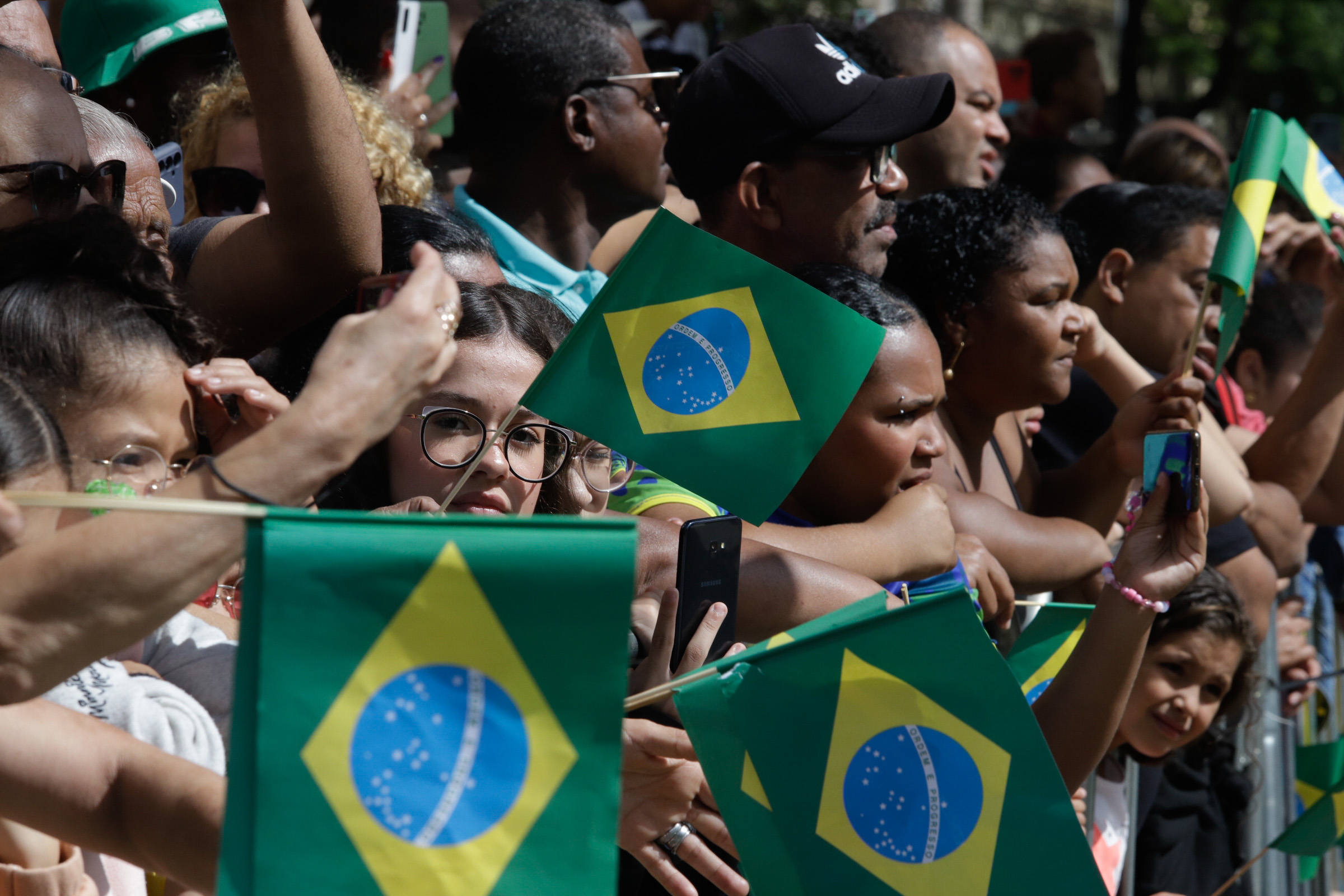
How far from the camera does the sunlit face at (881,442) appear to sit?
2.90m

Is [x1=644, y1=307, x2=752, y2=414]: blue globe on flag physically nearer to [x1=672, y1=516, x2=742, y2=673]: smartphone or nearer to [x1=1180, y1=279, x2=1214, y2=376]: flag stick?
[x1=672, y1=516, x2=742, y2=673]: smartphone

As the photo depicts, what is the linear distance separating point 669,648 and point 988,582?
1.12m

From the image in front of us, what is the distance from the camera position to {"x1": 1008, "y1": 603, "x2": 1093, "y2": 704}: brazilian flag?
2842mm

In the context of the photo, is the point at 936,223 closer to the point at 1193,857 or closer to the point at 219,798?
the point at 1193,857

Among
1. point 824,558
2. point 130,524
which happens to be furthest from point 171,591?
point 824,558

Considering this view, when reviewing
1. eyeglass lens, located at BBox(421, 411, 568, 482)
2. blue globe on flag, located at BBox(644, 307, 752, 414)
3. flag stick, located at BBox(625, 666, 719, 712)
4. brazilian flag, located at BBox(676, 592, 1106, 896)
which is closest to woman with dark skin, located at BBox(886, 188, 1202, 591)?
blue globe on flag, located at BBox(644, 307, 752, 414)

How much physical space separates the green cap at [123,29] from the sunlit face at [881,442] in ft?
6.52

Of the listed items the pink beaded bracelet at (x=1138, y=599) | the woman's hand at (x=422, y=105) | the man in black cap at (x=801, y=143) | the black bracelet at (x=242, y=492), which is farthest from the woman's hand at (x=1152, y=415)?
the black bracelet at (x=242, y=492)

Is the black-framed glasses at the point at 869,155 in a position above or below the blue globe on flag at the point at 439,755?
below

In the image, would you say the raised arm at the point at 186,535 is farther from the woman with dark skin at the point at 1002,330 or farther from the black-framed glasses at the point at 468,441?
the woman with dark skin at the point at 1002,330

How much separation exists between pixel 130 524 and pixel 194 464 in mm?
594

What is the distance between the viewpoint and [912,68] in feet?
16.7

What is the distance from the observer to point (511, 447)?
231cm

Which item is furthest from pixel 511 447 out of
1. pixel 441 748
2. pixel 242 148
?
pixel 242 148
